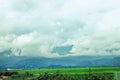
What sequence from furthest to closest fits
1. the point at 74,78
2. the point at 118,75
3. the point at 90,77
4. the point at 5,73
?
the point at 5,73
the point at 74,78
the point at 90,77
the point at 118,75

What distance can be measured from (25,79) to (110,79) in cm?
1001

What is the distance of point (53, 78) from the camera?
33094 mm

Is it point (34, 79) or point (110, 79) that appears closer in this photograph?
point (110, 79)

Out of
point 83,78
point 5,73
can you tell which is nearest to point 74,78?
point 83,78

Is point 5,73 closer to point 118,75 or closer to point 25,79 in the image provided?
point 25,79

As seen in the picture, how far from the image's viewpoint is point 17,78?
35.7 metres

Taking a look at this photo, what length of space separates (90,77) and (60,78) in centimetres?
339

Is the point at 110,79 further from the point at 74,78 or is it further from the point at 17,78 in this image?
the point at 17,78

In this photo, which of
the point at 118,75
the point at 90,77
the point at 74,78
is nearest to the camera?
the point at 118,75

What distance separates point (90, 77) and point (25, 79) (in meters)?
7.80

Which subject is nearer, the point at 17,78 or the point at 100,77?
the point at 100,77

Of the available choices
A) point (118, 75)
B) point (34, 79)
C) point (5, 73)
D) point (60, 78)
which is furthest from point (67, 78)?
point (5, 73)

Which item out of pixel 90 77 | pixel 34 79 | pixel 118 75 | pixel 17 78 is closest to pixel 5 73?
pixel 17 78

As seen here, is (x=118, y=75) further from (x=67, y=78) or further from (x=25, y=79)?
(x=25, y=79)
